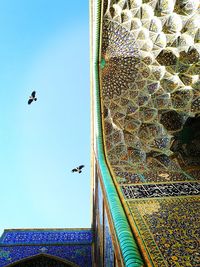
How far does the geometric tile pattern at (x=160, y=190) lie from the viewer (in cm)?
408

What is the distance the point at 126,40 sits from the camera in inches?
213

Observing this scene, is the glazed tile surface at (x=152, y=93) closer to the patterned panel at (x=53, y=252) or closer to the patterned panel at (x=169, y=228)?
the patterned panel at (x=169, y=228)

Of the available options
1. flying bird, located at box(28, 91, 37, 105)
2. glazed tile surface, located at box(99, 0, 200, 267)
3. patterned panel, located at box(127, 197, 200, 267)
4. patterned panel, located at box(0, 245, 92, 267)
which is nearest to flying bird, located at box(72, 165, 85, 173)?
patterned panel, located at box(0, 245, 92, 267)

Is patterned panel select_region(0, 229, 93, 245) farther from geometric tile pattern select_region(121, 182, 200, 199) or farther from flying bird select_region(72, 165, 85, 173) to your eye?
geometric tile pattern select_region(121, 182, 200, 199)

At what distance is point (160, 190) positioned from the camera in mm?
4258

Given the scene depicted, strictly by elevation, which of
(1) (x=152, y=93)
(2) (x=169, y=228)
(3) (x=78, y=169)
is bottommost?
(3) (x=78, y=169)

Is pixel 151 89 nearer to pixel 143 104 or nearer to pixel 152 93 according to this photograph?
pixel 152 93

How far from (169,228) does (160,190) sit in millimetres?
1062

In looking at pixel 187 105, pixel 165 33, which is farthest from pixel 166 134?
pixel 165 33

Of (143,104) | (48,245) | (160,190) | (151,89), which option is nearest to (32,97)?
(143,104)

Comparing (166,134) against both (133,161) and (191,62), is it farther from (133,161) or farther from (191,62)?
(191,62)

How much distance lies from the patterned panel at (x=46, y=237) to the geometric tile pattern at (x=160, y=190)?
311cm

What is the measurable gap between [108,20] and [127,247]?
428 cm

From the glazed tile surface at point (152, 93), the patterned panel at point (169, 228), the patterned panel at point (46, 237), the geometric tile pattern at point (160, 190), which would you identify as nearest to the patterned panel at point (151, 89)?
the glazed tile surface at point (152, 93)
